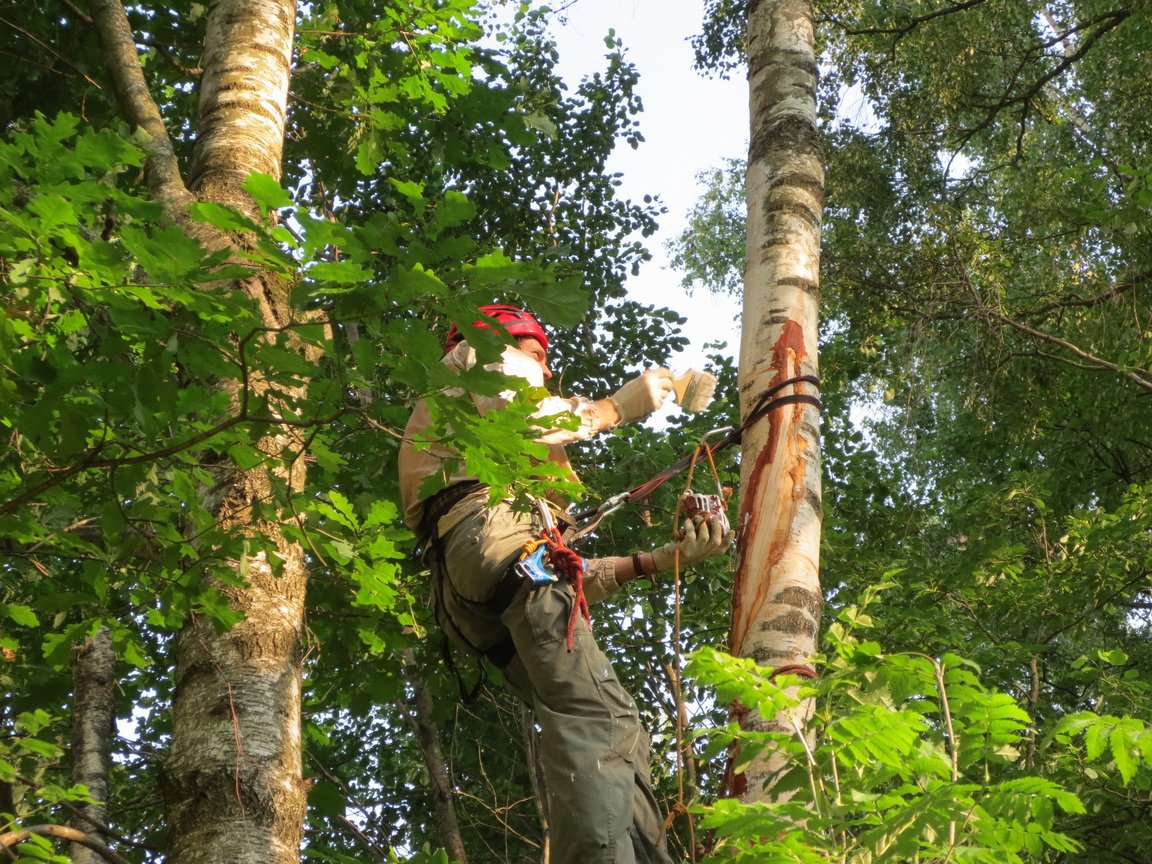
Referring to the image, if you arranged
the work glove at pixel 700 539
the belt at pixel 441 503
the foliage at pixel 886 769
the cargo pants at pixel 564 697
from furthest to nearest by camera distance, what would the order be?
1. the belt at pixel 441 503
2. the work glove at pixel 700 539
3. the cargo pants at pixel 564 697
4. the foliage at pixel 886 769

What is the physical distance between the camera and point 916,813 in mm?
2109

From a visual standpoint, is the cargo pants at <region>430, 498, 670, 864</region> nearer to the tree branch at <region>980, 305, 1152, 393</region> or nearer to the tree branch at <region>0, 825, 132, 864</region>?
the tree branch at <region>0, 825, 132, 864</region>

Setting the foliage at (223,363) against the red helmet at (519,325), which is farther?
the red helmet at (519,325)

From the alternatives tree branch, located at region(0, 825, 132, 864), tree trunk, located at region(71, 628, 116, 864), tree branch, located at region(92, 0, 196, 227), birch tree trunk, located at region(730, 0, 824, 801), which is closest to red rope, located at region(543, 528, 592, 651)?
birch tree trunk, located at region(730, 0, 824, 801)

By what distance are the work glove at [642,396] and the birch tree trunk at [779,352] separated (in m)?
0.30

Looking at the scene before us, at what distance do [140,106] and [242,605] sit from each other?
6.60 ft

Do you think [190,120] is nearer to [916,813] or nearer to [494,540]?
[494,540]

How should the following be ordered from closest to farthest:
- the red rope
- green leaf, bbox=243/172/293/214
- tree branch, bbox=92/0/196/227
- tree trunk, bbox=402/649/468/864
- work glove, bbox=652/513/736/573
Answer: green leaf, bbox=243/172/293/214
the red rope
work glove, bbox=652/513/736/573
tree branch, bbox=92/0/196/227
tree trunk, bbox=402/649/468/864

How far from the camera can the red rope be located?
3305mm

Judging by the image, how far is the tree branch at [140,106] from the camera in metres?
3.77

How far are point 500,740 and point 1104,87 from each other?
26.7ft

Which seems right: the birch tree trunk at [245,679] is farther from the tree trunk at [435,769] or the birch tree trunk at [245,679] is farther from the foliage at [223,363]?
the tree trunk at [435,769]

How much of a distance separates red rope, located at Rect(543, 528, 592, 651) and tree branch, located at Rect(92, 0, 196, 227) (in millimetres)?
1517

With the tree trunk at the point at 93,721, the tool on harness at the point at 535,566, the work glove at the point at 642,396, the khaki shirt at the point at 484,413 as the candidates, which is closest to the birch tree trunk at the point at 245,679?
the khaki shirt at the point at 484,413
